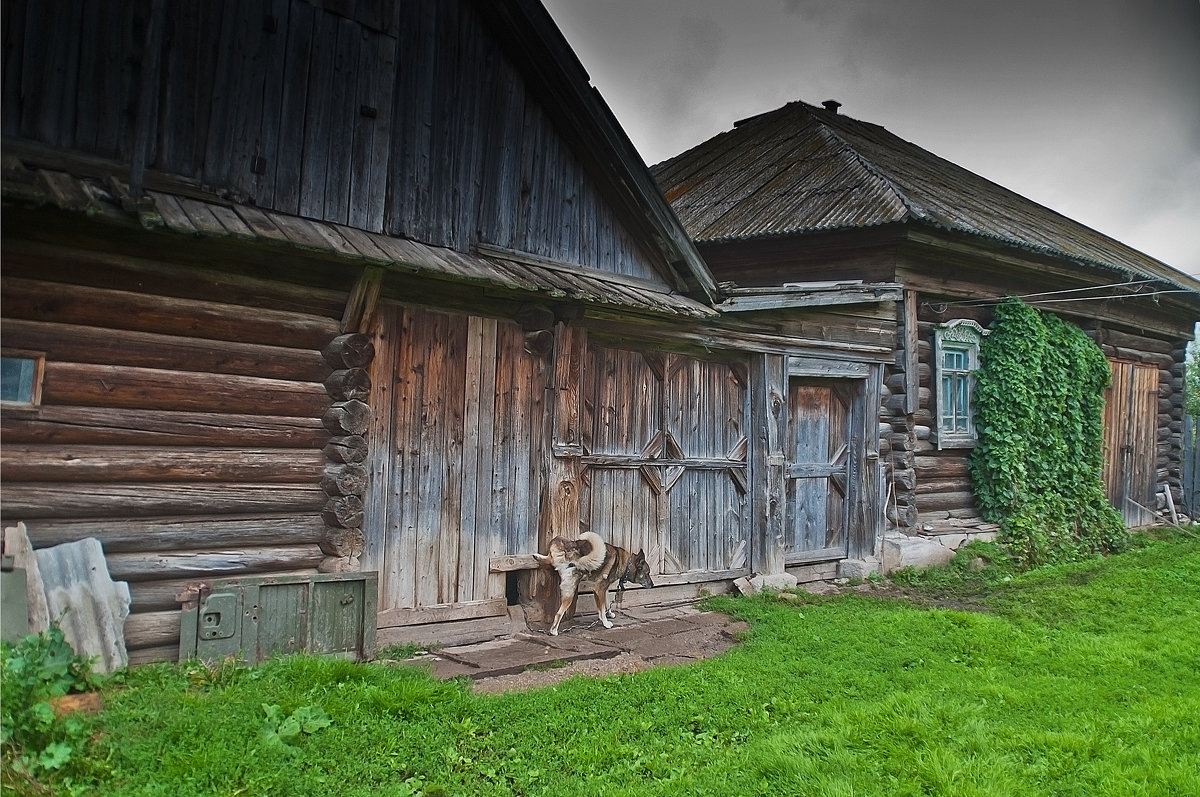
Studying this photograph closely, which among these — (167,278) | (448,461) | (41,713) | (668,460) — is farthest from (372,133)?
(41,713)

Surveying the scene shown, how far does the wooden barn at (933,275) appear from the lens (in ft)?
37.0

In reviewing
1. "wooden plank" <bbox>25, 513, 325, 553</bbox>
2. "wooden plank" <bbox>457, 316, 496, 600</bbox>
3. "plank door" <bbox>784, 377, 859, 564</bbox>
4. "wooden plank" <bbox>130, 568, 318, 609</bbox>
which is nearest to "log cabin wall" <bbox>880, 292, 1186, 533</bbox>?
"plank door" <bbox>784, 377, 859, 564</bbox>

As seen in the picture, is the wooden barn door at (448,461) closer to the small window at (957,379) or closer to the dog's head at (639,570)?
the dog's head at (639,570)

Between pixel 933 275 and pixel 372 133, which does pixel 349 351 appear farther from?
pixel 933 275

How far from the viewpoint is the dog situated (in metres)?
7.32

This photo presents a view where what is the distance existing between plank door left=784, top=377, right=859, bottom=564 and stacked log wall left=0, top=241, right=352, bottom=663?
5.85 meters

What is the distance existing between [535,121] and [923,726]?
5.72 m

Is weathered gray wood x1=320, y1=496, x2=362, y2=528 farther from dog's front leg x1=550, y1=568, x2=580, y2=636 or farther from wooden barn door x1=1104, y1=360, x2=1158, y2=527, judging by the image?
wooden barn door x1=1104, y1=360, x2=1158, y2=527

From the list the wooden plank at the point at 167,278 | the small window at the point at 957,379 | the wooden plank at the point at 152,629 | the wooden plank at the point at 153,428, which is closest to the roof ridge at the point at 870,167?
the small window at the point at 957,379

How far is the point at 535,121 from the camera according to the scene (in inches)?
304

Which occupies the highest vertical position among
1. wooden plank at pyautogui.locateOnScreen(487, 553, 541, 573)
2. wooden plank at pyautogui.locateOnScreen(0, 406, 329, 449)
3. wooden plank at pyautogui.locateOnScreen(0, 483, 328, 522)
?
wooden plank at pyautogui.locateOnScreen(0, 406, 329, 449)

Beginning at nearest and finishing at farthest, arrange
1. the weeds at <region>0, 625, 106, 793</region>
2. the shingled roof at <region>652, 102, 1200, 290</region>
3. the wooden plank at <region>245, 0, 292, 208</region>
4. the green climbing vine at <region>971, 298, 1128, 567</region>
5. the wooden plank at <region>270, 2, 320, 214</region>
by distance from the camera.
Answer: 1. the weeds at <region>0, 625, 106, 793</region>
2. the wooden plank at <region>245, 0, 292, 208</region>
3. the wooden plank at <region>270, 2, 320, 214</region>
4. the shingled roof at <region>652, 102, 1200, 290</region>
5. the green climbing vine at <region>971, 298, 1128, 567</region>

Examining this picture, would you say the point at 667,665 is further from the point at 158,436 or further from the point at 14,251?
the point at 14,251

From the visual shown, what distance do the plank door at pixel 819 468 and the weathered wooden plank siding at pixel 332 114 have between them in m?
3.33
